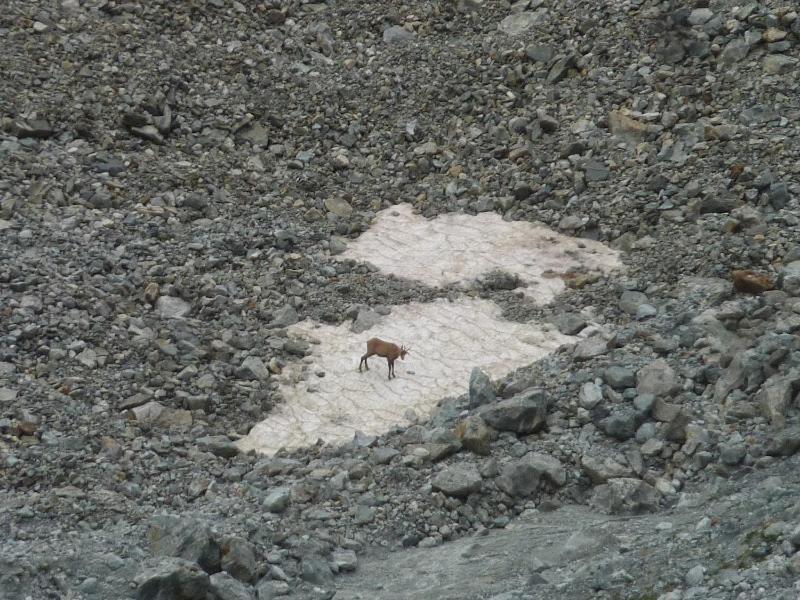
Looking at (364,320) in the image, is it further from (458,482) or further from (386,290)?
(458,482)

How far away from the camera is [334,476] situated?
988 centimetres

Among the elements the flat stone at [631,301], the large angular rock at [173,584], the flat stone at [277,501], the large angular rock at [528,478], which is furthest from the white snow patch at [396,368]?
the large angular rock at [173,584]

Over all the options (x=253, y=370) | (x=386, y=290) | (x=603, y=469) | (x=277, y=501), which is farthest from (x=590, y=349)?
(x=277, y=501)

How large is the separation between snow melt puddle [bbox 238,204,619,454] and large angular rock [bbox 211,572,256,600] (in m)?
3.33

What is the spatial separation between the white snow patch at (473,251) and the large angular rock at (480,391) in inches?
124

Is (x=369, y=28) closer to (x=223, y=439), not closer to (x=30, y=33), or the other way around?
(x=30, y=33)

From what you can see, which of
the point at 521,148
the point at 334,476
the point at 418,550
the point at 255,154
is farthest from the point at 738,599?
the point at 255,154

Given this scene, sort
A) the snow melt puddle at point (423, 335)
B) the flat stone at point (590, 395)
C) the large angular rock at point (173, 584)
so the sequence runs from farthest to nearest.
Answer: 1. the snow melt puddle at point (423, 335)
2. the flat stone at point (590, 395)
3. the large angular rock at point (173, 584)

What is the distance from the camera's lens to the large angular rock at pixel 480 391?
35.8 ft

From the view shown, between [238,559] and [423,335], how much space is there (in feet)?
18.6

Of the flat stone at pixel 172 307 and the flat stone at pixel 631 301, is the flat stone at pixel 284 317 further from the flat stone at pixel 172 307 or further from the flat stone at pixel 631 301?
the flat stone at pixel 631 301

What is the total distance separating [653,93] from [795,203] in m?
3.70

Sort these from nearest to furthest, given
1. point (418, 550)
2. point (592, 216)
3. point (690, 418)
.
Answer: point (418, 550) < point (690, 418) < point (592, 216)

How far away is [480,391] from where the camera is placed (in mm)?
10922
